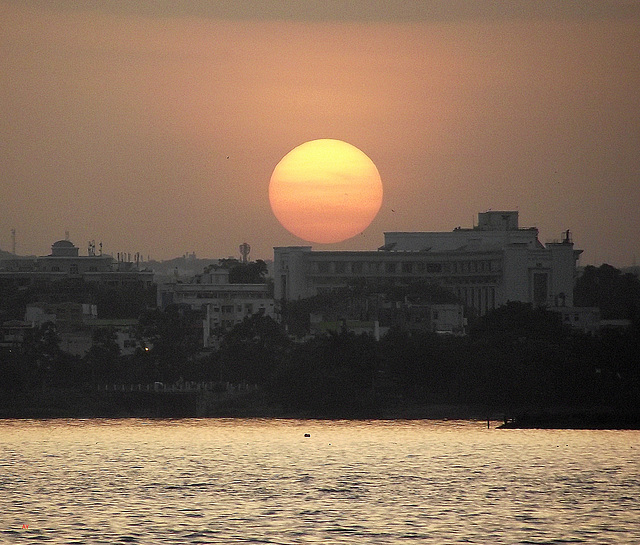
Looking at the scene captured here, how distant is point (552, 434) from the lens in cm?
10481

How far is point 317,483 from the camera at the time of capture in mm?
74875

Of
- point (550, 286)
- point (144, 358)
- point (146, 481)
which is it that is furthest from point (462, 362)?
point (550, 286)

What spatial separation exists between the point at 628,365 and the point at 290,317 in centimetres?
6546

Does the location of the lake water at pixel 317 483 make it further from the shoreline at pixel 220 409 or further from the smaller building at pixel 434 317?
the smaller building at pixel 434 317

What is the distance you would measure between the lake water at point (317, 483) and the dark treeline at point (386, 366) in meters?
2.93

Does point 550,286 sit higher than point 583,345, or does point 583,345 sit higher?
point 550,286

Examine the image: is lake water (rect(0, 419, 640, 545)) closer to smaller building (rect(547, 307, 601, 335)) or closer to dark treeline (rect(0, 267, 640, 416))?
dark treeline (rect(0, 267, 640, 416))

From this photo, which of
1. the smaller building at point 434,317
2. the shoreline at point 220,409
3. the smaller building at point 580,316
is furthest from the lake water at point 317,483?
the smaller building at point 580,316

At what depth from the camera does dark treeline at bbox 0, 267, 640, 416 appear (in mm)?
110250

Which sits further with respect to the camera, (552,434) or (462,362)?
(462,362)

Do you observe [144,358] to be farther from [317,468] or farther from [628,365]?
[317,468]

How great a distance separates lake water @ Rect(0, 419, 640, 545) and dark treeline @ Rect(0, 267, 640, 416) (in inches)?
115

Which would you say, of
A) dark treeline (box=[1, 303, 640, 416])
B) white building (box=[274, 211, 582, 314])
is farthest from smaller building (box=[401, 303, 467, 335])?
dark treeline (box=[1, 303, 640, 416])

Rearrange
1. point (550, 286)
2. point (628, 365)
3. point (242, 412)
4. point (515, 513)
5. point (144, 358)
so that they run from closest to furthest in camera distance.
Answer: point (515, 513)
point (628, 365)
point (242, 412)
point (144, 358)
point (550, 286)
